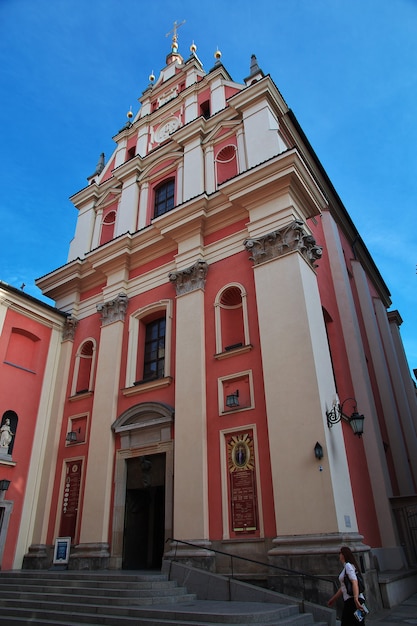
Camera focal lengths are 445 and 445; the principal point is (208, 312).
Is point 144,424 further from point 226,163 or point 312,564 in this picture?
point 226,163

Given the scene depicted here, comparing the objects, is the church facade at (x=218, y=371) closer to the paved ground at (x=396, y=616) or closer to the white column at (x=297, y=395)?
the white column at (x=297, y=395)

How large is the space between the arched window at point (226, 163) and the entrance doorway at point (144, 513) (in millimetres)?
9593

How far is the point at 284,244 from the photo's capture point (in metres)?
12.2

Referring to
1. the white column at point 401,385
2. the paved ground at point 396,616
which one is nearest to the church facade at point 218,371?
the white column at point 401,385

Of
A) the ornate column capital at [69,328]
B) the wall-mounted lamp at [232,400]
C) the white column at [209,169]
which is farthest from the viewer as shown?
the ornate column capital at [69,328]

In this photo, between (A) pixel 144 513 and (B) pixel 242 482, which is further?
(A) pixel 144 513

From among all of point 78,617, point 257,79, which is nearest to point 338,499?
point 78,617

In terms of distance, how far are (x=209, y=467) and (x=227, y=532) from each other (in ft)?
5.02

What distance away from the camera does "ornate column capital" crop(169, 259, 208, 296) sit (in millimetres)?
13805

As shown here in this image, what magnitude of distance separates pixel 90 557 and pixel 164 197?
12.7 m

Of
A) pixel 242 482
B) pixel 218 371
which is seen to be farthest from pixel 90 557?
pixel 218 371

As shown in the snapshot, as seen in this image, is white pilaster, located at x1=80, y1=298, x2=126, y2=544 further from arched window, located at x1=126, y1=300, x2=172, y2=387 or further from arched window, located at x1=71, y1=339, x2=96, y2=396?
arched window, located at x1=71, y1=339, x2=96, y2=396

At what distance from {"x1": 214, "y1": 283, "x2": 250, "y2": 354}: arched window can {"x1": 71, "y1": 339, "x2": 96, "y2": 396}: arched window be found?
5.33 metres

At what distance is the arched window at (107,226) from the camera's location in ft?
61.9
